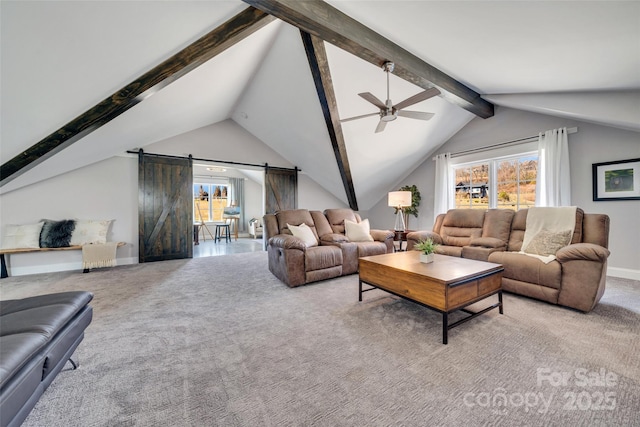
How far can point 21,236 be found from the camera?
12.1ft

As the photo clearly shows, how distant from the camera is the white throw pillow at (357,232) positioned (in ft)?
13.2

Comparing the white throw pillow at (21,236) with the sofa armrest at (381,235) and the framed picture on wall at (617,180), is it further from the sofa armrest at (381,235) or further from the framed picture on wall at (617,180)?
the framed picture on wall at (617,180)

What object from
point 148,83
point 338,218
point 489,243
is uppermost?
point 148,83

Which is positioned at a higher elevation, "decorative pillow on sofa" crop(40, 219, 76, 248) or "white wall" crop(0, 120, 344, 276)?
"white wall" crop(0, 120, 344, 276)

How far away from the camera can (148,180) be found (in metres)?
4.76

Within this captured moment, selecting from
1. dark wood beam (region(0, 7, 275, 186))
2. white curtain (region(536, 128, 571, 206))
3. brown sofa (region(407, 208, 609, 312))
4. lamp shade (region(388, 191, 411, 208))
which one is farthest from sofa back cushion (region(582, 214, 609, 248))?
dark wood beam (region(0, 7, 275, 186))

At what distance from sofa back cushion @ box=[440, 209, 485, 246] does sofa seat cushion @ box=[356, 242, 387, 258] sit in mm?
1009

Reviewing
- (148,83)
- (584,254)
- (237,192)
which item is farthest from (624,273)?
(237,192)

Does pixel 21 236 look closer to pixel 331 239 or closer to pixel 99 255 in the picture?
pixel 99 255

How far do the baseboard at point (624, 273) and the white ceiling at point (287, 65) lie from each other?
201cm

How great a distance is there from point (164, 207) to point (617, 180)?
25.5ft

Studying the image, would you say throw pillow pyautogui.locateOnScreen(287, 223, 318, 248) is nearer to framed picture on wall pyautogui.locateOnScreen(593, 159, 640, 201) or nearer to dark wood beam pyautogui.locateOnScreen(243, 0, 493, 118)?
dark wood beam pyautogui.locateOnScreen(243, 0, 493, 118)

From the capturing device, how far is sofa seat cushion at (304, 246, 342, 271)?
3184 millimetres

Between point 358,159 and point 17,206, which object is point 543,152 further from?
point 17,206
